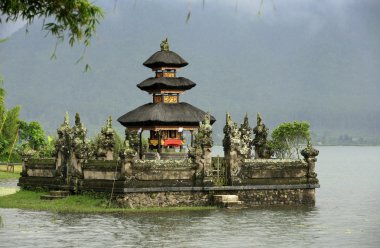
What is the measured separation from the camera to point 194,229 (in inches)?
1747

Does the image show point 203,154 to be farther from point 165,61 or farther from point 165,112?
point 165,61

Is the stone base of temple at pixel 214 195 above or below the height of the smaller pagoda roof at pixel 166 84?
below

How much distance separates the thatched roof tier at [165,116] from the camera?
64.8 metres

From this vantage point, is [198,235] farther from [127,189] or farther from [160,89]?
[160,89]

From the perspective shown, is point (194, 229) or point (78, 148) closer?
point (194, 229)

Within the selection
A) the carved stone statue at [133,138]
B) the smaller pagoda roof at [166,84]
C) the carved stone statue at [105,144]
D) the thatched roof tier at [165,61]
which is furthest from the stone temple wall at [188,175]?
the thatched roof tier at [165,61]

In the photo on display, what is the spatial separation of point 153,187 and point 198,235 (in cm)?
1019

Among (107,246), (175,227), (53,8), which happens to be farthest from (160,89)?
(53,8)

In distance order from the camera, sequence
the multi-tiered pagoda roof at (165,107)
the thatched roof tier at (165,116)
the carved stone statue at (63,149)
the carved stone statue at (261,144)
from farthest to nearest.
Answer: the carved stone statue at (261,144) < the multi-tiered pagoda roof at (165,107) < the thatched roof tier at (165,116) < the carved stone statue at (63,149)

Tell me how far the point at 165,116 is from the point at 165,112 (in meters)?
0.59

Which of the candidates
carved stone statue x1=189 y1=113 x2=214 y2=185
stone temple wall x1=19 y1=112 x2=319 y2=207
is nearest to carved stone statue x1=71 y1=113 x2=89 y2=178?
stone temple wall x1=19 y1=112 x2=319 y2=207

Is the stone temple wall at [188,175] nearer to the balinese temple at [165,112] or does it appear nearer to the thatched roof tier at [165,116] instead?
the thatched roof tier at [165,116]

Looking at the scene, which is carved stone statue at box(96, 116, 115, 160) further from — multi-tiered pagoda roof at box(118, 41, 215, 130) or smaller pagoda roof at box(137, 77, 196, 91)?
smaller pagoda roof at box(137, 77, 196, 91)

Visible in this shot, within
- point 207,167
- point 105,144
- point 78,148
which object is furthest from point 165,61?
point 207,167
